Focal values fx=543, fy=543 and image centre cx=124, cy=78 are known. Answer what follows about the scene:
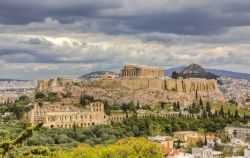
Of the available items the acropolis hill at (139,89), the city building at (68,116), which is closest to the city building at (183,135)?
the city building at (68,116)

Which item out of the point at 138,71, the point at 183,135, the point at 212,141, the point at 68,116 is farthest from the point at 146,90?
the point at 212,141

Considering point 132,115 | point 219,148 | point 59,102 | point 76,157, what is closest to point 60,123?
point 132,115

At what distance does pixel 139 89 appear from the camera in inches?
4097

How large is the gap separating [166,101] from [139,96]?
5.10m

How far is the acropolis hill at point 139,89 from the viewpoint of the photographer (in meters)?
97.8

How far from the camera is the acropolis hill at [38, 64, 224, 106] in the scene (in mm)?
97812

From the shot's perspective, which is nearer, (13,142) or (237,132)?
(13,142)

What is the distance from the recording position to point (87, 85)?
104500 millimetres

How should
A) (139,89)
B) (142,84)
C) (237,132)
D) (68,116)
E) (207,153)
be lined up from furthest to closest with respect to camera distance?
1. (142,84)
2. (139,89)
3. (68,116)
4. (237,132)
5. (207,153)

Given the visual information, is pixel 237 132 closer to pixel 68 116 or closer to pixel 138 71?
pixel 68 116

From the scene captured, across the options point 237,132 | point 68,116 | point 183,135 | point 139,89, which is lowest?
point 237,132

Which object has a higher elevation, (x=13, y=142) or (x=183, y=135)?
(x=13, y=142)

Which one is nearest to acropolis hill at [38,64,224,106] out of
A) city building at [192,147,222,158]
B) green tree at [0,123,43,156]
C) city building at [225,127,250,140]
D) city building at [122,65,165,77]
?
city building at [122,65,165,77]

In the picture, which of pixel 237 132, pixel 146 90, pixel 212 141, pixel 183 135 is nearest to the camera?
pixel 212 141
